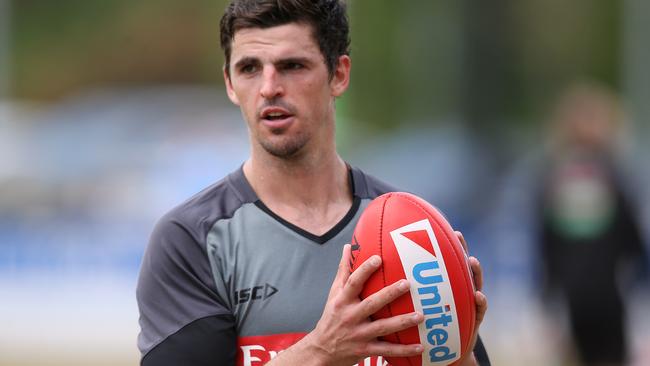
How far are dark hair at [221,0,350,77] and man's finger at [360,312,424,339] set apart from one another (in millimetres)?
1012

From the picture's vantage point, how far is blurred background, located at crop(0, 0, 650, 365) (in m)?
11.9

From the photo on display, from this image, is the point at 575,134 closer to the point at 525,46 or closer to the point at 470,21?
the point at 470,21

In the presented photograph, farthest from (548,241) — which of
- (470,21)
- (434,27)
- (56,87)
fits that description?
(56,87)

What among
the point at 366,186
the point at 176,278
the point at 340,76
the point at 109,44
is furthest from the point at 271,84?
the point at 109,44

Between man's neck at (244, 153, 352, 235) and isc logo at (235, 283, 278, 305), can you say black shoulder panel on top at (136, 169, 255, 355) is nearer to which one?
isc logo at (235, 283, 278, 305)

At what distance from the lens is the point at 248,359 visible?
3.74 metres

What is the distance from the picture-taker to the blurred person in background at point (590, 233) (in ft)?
30.0

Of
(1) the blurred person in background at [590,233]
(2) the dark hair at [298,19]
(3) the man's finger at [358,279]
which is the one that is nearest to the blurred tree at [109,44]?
(1) the blurred person in background at [590,233]

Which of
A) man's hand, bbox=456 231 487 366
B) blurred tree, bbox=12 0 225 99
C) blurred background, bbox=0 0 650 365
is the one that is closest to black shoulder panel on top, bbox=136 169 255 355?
man's hand, bbox=456 231 487 366

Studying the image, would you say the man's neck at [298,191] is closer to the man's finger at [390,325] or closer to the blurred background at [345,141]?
the man's finger at [390,325]

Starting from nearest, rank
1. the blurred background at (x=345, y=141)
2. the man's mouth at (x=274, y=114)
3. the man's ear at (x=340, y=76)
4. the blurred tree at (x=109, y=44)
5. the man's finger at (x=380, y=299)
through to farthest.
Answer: the man's finger at (x=380, y=299) < the man's mouth at (x=274, y=114) < the man's ear at (x=340, y=76) < the blurred background at (x=345, y=141) < the blurred tree at (x=109, y=44)

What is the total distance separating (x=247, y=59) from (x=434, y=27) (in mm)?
24454

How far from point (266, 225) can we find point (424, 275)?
2.16ft

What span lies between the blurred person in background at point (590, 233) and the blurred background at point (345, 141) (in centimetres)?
4
